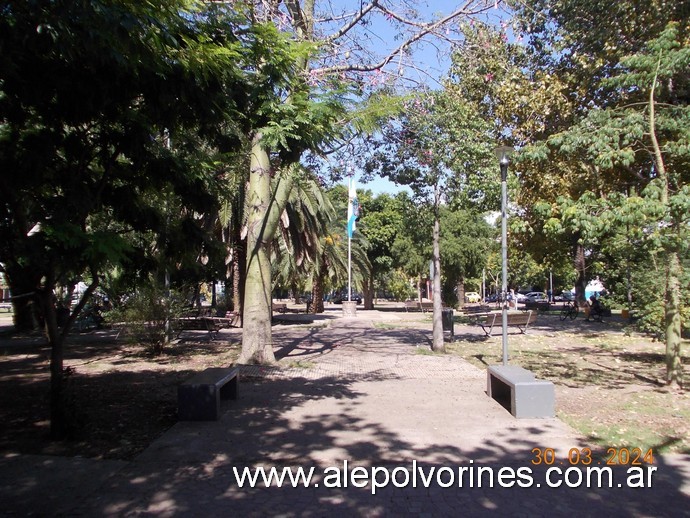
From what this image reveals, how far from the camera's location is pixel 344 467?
498cm

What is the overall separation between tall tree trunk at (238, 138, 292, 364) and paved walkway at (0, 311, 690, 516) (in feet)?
9.42

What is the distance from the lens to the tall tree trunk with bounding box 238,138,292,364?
436 inches

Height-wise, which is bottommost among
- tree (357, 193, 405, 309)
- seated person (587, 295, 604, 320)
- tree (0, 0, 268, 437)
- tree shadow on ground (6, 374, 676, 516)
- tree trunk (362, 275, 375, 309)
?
tree shadow on ground (6, 374, 676, 516)

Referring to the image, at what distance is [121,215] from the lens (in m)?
6.39

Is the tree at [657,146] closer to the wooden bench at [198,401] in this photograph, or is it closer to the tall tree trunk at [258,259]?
the tall tree trunk at [258,259]

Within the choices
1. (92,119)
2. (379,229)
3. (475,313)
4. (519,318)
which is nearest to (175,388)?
(92,119)

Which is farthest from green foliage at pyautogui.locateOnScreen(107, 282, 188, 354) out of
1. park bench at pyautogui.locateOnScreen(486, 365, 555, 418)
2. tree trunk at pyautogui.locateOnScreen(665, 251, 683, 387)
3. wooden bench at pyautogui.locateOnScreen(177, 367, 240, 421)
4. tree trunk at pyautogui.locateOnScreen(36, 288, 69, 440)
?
tree trunk at pyautogui.locateOnScreen(665, 251, 683, 387)

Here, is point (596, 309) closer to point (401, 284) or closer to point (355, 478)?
point (355, 478)

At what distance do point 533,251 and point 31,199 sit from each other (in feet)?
65.9

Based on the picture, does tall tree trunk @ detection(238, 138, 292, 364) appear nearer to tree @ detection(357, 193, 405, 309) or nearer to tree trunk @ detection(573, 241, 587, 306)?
tree trunk @ detection(573, 241, 587, 306)

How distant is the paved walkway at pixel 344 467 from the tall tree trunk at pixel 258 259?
9.42 feet

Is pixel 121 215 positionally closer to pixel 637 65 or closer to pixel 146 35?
pixel 146 35

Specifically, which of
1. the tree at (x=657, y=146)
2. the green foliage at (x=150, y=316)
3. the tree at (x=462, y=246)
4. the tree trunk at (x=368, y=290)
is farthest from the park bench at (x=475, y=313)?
the tree at (x=657, y=146)

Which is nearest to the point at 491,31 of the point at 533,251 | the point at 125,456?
the point at 125,456
